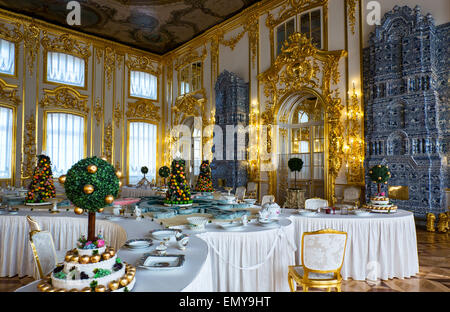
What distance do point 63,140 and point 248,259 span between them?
35.6ft

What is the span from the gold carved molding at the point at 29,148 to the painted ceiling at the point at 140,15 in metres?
3.73

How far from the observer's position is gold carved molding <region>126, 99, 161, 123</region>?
43.2 feet

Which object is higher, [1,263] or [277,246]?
[277,246]

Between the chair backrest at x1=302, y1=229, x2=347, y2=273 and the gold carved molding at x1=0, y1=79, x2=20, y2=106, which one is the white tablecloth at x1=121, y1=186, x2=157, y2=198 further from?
the chair backrest at x1=302, y1=229, x2=347, y2=273

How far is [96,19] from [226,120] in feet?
20.6

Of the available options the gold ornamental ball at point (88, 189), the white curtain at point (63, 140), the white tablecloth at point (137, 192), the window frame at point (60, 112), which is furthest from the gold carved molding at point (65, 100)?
the gold ornamental ball at point (88, 189)

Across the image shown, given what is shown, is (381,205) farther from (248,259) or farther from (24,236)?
(24,236)

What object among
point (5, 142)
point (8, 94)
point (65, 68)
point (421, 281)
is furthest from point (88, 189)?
point (65, 68)

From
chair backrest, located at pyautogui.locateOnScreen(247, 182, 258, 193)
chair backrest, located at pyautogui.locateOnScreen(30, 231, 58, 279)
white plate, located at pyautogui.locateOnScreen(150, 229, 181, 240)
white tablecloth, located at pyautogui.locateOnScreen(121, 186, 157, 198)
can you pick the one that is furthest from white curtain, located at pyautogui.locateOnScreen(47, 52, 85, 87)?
white plate, located at pyautogui.locateOnScreen(150, 229, 181, 240)

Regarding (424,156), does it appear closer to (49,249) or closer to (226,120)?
(226,120)

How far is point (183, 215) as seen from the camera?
3949mm

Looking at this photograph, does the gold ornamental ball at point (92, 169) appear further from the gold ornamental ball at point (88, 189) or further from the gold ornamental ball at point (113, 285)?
the gold ornamental ball at point (113, 285)

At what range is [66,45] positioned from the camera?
1144 cm

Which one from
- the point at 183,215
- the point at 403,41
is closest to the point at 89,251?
the point at 183,215
